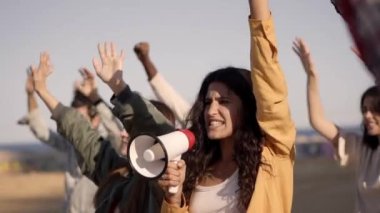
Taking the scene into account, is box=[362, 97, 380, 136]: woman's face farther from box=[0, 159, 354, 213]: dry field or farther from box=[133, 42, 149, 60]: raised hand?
box=[0, 159, 354, 213]: dry field

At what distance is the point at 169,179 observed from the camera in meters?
2.40

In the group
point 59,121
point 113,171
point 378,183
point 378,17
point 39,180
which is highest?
point 378,17

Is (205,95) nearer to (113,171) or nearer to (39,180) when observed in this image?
(113,171)

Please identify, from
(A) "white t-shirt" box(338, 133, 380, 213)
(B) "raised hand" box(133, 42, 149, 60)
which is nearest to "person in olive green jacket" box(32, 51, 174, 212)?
(B) "raised hand" box(133, 42, 149, 60)

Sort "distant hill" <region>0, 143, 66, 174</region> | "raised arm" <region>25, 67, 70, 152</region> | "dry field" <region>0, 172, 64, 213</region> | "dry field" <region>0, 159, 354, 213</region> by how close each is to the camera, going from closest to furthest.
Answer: "raised arm" <region>25, 67, 70, 152</region>
"dry field" <region>0, 159, 354, 213</region>
"dry field" <region>0, 172, 64, 213</region>
"distant hill" <region>0, 143, 66, 174</region>

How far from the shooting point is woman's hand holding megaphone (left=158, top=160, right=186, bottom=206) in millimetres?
2391

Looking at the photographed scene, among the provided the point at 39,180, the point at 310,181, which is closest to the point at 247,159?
the point at 310,181

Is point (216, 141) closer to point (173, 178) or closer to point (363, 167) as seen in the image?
point (173, 178)

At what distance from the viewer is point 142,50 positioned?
407cm

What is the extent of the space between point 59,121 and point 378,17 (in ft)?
7.83

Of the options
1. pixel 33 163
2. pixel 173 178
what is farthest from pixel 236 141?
pixel 33 163

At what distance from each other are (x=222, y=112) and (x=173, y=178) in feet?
1.23

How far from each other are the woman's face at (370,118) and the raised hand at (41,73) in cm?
170

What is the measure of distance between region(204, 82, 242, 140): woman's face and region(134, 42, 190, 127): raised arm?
50.6 inches
